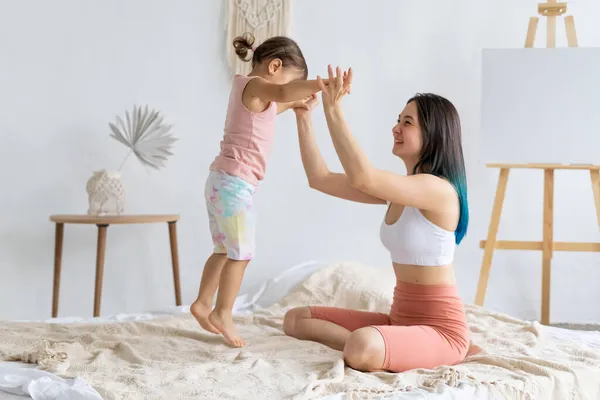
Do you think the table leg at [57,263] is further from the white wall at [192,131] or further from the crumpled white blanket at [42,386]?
the crumpled white blanket at [42,386]

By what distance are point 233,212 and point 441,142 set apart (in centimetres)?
64

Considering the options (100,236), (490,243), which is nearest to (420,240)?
(490,243)

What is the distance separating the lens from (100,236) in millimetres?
3045

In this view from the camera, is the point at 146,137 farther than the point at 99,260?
Yes

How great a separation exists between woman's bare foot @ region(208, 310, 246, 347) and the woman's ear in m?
0.76

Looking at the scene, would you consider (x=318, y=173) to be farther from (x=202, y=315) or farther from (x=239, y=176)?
(x=202, y=315)

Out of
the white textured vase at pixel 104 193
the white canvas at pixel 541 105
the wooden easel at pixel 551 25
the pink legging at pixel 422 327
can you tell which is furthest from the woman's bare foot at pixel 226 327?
the wooden easel at pixel 551 25

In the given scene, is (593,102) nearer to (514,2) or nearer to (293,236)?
(514,2)

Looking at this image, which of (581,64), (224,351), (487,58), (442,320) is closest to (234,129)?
(224,351)

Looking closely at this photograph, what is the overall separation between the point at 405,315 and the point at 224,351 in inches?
20.1

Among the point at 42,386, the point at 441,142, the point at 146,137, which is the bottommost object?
the point at 42,386

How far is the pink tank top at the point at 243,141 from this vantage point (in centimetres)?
222

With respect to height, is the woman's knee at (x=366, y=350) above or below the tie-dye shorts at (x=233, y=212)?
below

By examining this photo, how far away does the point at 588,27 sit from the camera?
11.8 feet
